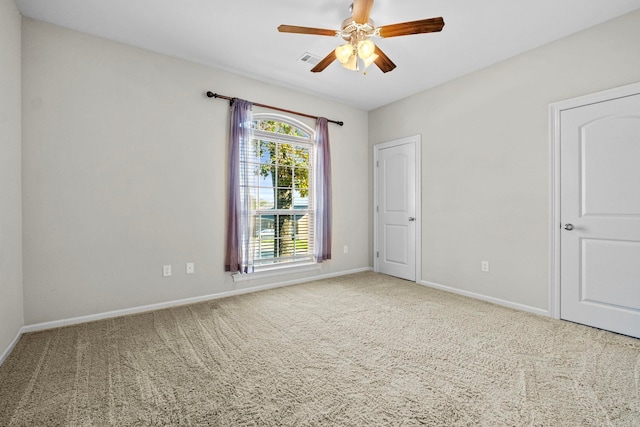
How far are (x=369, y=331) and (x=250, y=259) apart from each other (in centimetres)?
175

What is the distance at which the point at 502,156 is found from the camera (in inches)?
130

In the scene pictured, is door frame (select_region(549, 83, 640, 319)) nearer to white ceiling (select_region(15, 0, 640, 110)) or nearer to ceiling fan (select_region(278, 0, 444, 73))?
white ceiling (select_region(15, 0, 640, 110))

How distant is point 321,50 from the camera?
310 cm

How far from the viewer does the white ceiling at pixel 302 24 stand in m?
2.41

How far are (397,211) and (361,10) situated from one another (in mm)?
2939

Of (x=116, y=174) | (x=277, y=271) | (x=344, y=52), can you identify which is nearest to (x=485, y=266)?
(x=277, y=271)

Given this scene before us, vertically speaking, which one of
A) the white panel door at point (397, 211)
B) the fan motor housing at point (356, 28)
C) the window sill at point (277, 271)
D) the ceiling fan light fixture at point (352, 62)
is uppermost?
the fan motor housing at point (356, 28)

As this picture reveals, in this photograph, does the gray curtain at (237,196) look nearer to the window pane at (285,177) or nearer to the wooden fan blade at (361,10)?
the window pane at (285,177)

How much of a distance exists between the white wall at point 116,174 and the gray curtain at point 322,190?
1004 mm

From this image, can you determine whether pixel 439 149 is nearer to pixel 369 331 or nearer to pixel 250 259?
pixel 369 331

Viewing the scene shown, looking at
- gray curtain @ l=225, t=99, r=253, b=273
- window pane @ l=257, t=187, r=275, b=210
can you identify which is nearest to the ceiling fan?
gray curtain @ l=225, t=99, r=253, b=273

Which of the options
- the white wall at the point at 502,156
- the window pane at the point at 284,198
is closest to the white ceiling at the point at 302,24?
the white wall at the point at 502,156

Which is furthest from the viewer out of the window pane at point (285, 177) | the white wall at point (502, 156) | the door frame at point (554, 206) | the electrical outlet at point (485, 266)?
the window pane at point (285, 177)

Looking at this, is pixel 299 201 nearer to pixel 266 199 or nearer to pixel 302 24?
pixel 266 199
